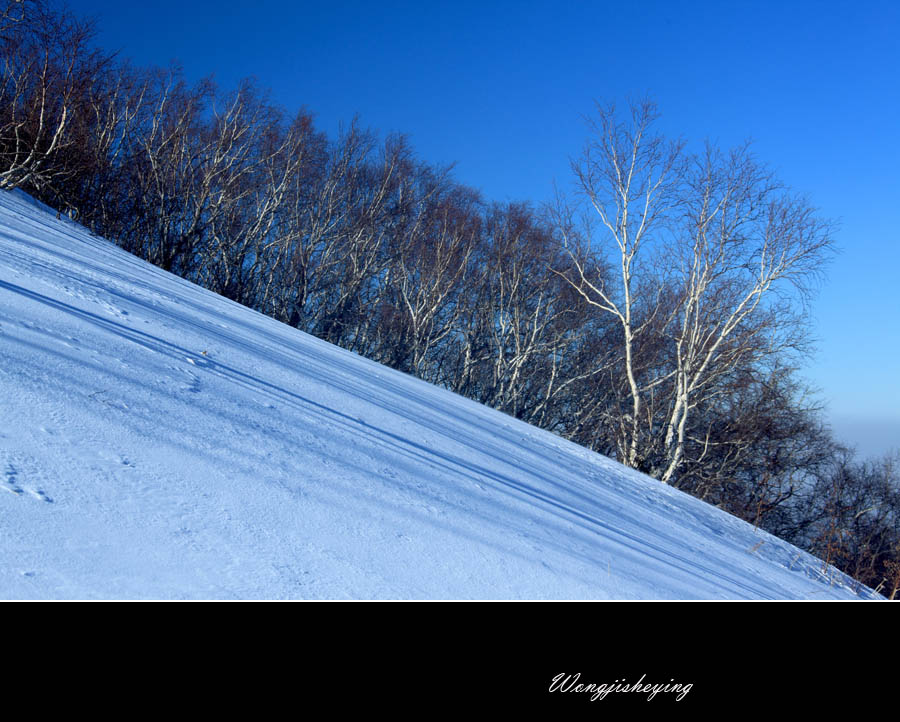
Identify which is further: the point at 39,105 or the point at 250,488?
the point at 39,105

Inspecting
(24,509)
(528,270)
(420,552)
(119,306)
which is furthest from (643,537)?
(528,270)

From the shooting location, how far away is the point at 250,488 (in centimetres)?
221

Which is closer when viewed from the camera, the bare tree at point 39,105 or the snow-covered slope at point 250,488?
the snow-covered slope at point 250,488

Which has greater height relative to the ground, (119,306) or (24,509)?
(119,306)

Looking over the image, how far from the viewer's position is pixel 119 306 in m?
4.36

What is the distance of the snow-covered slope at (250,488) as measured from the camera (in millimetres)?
1628

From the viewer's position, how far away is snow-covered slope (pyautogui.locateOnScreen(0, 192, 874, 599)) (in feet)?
5.34

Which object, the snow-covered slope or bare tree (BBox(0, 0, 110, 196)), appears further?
bare tree (BBox(0, 0, 110, 196))

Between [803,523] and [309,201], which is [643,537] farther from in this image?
[309,201]
